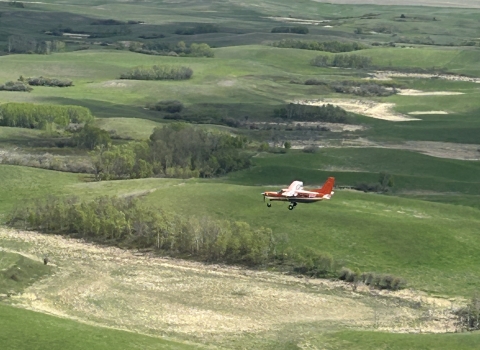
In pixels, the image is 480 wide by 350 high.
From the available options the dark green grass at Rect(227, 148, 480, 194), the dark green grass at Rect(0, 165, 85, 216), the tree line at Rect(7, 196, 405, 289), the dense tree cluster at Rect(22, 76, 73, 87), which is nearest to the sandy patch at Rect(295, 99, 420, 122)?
the dark green grass at Rect(227, 148, 480, 194)

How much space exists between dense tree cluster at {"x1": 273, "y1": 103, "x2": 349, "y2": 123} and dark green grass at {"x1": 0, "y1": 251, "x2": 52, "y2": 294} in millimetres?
94675

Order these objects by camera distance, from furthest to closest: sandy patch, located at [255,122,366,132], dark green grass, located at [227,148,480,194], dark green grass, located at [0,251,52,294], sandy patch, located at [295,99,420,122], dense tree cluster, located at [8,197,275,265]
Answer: sandy patch, located at [295,99,420,122] → sandy patch, located at [255,122,366,132] → dark green grass, located at [227,148,480,194] → dense tree cluster, located at [8,197,275,265] → dark green grass, located at [0,251,52,294]

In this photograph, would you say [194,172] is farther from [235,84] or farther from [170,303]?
[235,84]

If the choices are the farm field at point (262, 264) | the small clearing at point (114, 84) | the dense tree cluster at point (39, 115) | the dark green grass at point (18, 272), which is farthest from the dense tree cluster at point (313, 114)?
the dark green grass at point (18, 272)

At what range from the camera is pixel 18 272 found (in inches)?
2790

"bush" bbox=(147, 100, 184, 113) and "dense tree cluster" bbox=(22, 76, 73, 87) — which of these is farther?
"dense tree cluster" bbox=(22, 76, 73, 87)

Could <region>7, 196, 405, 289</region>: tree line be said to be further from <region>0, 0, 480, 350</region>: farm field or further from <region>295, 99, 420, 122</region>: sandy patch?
<region>295, 99, 420, 122</region>: sandy patch

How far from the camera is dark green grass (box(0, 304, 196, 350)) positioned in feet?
179

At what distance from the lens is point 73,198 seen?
92.2 meters

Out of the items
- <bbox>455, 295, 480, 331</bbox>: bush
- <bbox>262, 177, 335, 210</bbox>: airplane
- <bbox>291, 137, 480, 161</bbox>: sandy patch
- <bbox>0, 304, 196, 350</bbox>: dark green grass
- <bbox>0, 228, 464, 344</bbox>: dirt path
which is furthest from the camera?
<bbox>291, 137, 480, 161</bbox>: sandy patch

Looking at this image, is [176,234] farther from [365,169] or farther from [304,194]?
[365,169]

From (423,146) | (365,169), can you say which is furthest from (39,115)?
(423,146)

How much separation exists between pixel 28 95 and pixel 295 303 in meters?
106

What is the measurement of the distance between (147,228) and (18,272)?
606 inches
